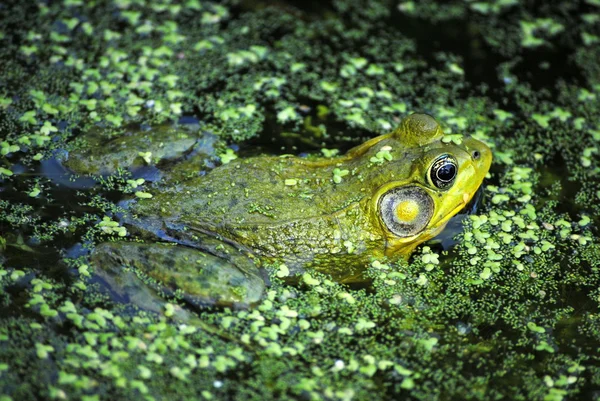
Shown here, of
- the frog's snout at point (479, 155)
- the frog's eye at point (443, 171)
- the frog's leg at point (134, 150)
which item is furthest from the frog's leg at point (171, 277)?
the frog's snout at point (479, 155)

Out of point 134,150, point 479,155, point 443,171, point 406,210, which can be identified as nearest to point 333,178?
point 406,210

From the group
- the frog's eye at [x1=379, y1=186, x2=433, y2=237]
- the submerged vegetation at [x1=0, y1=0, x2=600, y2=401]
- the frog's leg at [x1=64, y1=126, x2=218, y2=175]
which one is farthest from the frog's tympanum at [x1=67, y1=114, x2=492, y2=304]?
the frog's leg at [x1=64, y1=126, x2=218, y2=175]

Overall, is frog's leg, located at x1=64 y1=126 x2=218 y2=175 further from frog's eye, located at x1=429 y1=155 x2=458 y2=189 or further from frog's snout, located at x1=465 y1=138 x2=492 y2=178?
frog's snout, located at x1=465 y1=138 x2=492 y2=178

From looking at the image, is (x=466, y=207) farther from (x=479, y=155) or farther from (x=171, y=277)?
(x=171, y=277)

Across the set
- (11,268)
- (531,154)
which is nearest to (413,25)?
(531,154)

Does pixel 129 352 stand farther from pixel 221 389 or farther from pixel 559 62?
pixel 559 62

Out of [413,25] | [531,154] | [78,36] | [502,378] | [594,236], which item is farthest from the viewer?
[413,25]
